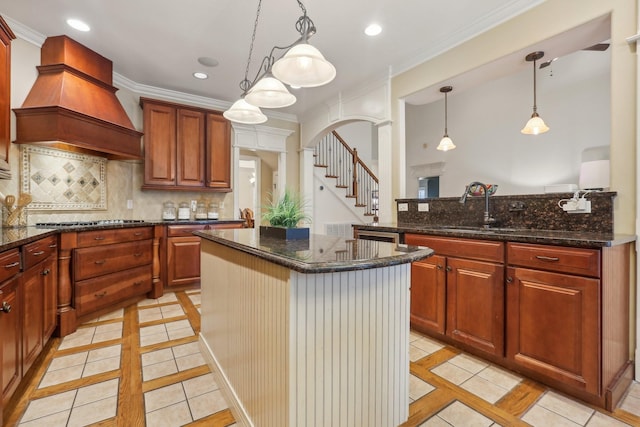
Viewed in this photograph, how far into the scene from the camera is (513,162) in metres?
5.65

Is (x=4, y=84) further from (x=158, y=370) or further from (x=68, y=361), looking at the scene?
(x=158, y=370)

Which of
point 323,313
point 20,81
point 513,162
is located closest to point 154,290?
point 20,81

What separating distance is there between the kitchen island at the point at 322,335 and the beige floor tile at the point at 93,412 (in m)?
0.70

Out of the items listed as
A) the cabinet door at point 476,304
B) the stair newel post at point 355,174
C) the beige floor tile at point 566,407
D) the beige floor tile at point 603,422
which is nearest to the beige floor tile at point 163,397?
the cabinet door at point 476,304

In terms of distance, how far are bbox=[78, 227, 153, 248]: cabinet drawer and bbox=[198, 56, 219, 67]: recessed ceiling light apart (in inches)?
80.1

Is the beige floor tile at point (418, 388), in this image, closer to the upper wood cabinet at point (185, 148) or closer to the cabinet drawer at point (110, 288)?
the cabinet drawer at point (110, 288)

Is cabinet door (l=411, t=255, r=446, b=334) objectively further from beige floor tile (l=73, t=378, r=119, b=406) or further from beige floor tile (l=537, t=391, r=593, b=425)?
beige floor tile (l=73, t=378, r=119, b=406)

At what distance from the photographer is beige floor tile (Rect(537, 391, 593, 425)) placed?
158 cm

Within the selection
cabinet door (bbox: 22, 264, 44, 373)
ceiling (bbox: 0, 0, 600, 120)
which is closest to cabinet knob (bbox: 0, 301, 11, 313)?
cabinet door (bbox: 22, 264, 44, 373)

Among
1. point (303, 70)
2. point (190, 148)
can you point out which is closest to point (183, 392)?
point (303, 70)

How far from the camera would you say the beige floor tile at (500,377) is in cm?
187

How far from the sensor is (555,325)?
174 cm

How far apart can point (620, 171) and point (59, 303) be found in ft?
14.4

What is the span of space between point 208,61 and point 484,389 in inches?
158
